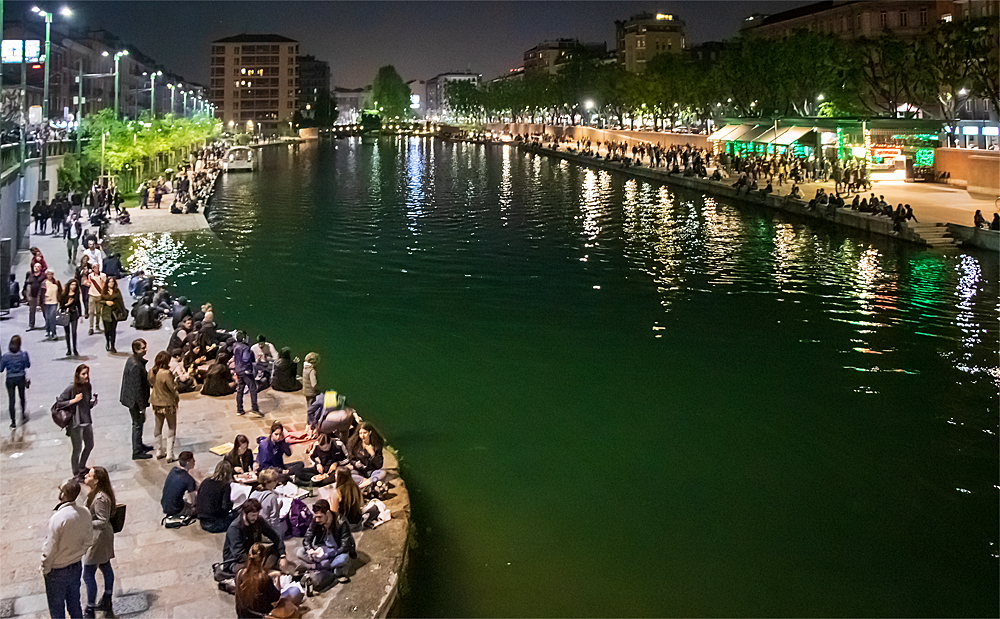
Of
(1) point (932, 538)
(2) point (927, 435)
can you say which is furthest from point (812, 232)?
(1) point (932, 538)

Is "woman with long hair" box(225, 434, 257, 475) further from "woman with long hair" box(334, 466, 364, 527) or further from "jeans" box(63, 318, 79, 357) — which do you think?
"jeans" box(63, 318, 79, 357)

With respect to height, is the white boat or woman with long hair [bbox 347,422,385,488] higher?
the white boat

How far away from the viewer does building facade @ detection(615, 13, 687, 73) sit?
150m

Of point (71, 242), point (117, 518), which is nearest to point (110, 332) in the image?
point (117, 518)

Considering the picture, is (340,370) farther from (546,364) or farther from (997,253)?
(997,253)

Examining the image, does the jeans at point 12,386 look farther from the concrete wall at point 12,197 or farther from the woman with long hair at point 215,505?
the concrete wall at point 12,197

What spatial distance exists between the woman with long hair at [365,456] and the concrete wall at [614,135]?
237 feet

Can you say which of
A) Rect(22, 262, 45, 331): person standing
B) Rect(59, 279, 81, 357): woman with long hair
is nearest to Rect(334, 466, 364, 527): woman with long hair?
Rect(59, 279, 81, 357): woman with long hair

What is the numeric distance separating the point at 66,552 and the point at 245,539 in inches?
68.9

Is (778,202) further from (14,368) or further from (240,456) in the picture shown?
(14,368)

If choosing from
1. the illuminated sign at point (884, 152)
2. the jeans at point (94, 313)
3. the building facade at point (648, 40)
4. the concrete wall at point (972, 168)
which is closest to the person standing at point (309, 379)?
the jeans at point (94, 313)

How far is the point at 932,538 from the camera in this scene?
12.1 metres

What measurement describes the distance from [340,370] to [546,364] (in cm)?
457

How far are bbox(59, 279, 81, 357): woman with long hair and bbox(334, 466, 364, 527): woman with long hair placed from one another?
930 cm
